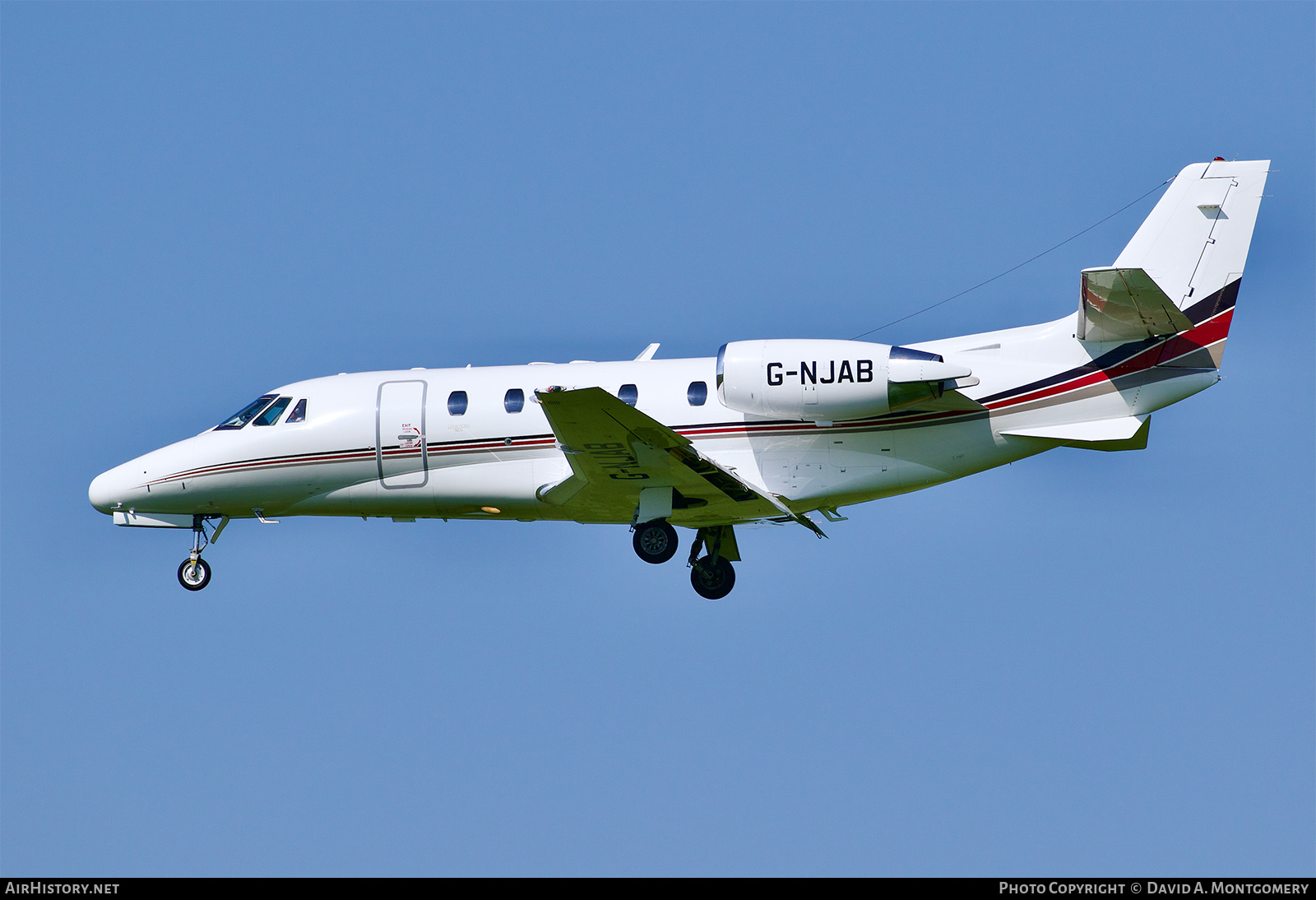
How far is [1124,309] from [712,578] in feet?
23.8

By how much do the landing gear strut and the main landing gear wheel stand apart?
166cm

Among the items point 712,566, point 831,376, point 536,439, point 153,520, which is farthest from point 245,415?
point 831,376

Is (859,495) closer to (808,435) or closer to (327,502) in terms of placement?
(808,435)

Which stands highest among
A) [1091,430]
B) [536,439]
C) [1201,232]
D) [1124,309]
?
[1201,232]

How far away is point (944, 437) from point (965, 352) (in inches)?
51.2

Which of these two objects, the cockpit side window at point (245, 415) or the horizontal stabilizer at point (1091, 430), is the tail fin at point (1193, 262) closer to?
the horizontal stabilizer at point (1091, 430)

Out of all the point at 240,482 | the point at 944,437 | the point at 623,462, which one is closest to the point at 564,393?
the point at 623,462

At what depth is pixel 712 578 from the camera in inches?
865

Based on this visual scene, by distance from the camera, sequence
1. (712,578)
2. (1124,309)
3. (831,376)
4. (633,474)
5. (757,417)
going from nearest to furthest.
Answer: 1. (1124,309)
2. (831,376)
3. (633,474)
4. (757,417)
5. (712,578)

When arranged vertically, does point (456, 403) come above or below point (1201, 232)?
below

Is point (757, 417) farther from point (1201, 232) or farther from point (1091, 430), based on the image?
point (1201, 232)

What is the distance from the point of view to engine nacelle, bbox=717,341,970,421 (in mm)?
18719

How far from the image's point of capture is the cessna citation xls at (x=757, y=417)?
743 inches

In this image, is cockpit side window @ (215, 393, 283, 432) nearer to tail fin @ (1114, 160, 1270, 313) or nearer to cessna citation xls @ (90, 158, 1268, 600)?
cessna citation xls @ (90, 158, 1268, 600)
